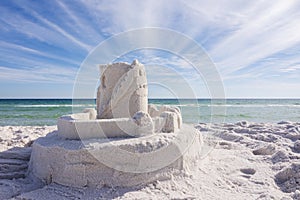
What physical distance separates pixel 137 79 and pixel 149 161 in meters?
1.96

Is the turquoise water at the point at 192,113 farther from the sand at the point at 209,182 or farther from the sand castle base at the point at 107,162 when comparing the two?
the sand castle base at the point at 107,162

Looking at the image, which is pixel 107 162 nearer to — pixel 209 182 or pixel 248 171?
pixel 209 182

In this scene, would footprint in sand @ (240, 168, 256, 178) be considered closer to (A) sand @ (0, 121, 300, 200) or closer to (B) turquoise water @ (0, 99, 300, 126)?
(A) sand @ (0, 121, 300, 200)

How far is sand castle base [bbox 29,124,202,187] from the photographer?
3.50m

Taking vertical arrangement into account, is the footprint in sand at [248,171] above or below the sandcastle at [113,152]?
below

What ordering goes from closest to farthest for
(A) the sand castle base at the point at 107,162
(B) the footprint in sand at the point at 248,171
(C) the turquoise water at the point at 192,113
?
(A) the sand castle base at the point at 107,162 < (B) the footprint in sand at the point at 248,171 < (C) the turquoise water at the point at 192,113

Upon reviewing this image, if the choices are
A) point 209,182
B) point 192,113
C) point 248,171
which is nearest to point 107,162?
point 209,182

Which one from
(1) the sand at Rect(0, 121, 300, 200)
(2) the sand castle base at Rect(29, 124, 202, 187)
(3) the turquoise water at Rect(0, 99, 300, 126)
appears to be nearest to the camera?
(1) the sand at Rect(0, 121, 300, 200)

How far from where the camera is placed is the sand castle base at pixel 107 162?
350 cm

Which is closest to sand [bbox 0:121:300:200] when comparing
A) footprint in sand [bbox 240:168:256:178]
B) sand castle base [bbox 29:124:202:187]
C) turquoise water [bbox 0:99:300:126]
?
footprint in sand [bbox 240:168:256:178]

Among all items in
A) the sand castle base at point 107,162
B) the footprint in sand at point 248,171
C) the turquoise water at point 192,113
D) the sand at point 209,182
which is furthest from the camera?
the turquoise water at point 192,113

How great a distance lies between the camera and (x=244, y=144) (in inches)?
270

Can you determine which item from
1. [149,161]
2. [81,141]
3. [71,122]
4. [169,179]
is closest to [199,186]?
[169,179]

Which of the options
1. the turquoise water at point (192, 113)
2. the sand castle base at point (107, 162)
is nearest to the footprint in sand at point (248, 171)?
the sand castle base at point (107, 162)
